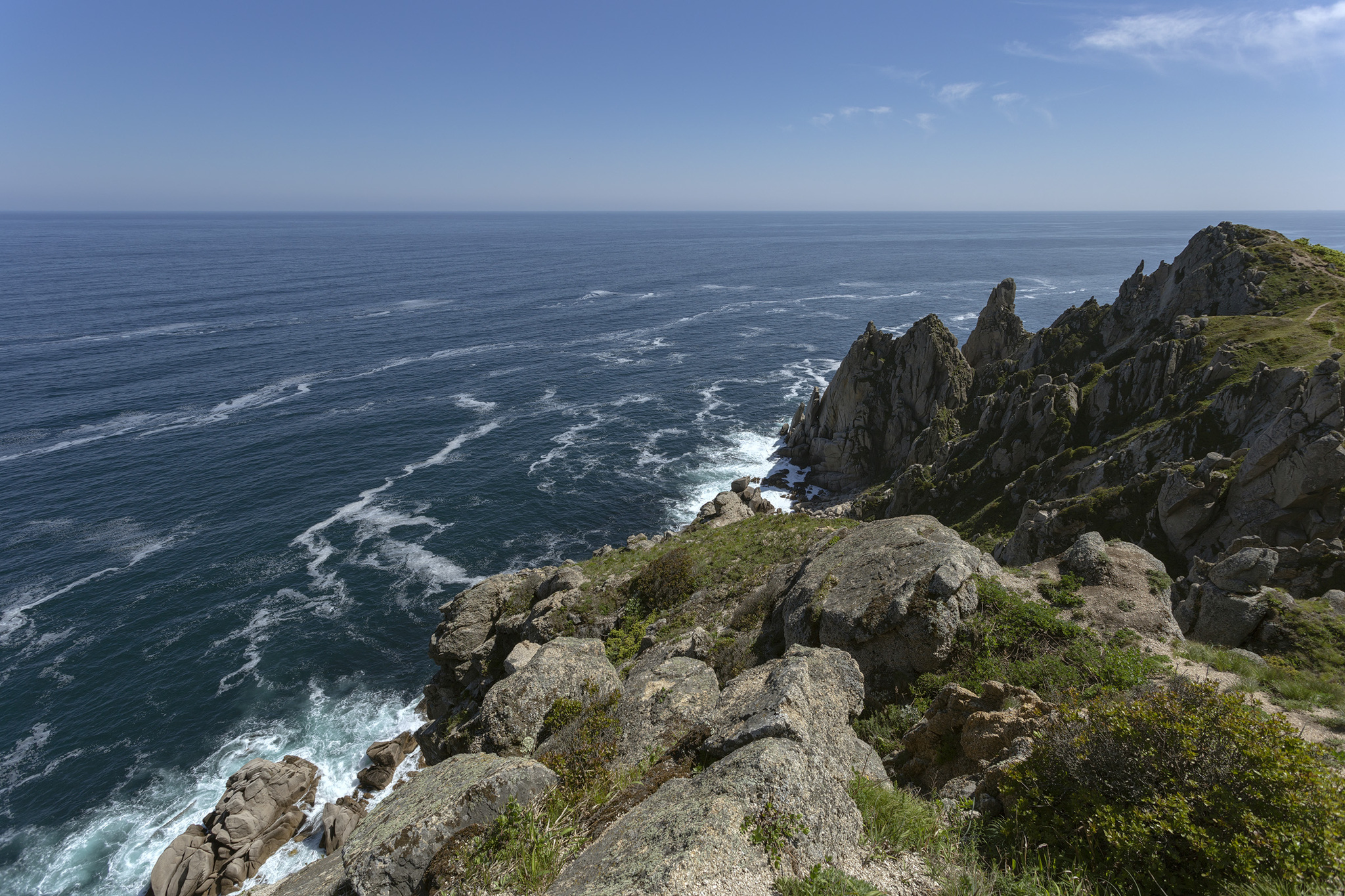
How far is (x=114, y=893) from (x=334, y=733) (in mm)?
11086

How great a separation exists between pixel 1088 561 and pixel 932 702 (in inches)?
392

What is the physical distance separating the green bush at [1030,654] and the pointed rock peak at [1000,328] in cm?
6570

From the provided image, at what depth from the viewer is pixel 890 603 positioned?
17.3 meters

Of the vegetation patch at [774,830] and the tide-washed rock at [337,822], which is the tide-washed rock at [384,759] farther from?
the vegetation patch at [774,830]

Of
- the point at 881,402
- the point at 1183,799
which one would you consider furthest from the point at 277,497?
the point at 1183,799

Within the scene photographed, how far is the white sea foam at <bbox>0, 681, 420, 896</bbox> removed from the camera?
2989 cm

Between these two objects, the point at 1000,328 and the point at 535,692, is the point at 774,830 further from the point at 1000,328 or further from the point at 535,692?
the point at 1000,328

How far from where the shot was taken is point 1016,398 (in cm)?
5206

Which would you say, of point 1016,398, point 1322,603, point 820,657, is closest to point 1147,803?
point 820,657

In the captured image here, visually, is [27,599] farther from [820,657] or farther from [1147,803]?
[1147,803]

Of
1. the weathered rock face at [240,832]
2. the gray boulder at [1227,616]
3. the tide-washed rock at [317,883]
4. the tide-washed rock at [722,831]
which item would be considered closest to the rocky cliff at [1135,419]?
the gray boulder at [1227,616]

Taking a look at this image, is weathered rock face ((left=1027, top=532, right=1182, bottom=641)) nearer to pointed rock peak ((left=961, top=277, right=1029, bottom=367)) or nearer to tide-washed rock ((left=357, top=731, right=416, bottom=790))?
tide-washed rock ((left=357, top=731, right=416, bottom=790))

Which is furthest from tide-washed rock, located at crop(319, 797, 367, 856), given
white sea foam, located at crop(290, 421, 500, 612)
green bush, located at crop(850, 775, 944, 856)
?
green bush, located at crop(850, 775, 944, 856)

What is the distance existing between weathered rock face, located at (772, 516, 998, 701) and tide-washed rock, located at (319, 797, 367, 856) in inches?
1070
